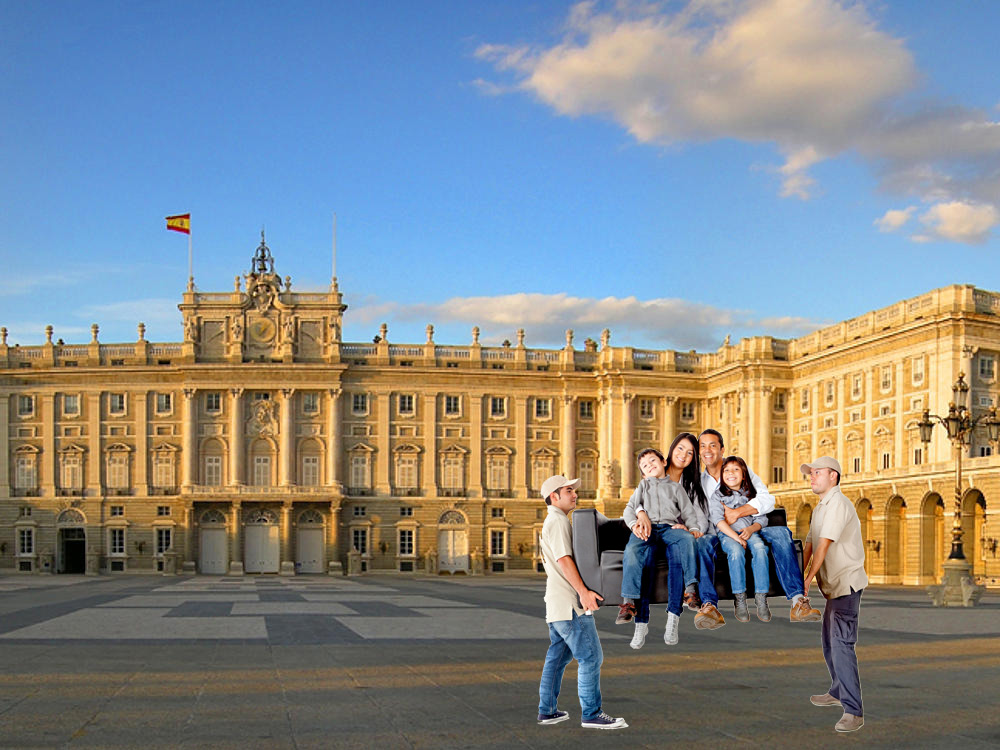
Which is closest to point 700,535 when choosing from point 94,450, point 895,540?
point 895,540

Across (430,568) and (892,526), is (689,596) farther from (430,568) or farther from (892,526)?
(430,568)

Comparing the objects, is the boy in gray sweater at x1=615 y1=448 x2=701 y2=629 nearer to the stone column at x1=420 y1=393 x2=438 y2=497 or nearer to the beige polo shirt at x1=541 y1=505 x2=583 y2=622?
the beige polo shirt at x1=541 y1=505 x2=583 y2=622

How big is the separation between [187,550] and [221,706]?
270 feet

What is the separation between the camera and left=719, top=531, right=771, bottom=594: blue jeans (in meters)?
7.91

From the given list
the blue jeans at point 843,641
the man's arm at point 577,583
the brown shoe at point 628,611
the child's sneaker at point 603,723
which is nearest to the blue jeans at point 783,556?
the brown shoe at point 628,611

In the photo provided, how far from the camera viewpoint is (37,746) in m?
12.1

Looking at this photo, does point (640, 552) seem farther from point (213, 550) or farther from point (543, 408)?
point (543, 408)

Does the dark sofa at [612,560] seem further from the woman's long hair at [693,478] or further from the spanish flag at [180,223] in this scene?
the spanish flag at [180,223]

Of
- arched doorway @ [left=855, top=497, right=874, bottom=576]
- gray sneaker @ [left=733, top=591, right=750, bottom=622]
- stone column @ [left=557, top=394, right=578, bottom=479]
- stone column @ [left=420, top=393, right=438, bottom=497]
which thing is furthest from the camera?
stone column @ [left=557, top=394, right=578, bottom=479]

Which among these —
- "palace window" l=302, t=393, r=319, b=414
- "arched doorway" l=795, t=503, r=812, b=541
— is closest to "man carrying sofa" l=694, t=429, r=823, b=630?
"arched doorway" l=795, t=503, r=812, b=541

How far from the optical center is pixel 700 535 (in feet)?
26.5

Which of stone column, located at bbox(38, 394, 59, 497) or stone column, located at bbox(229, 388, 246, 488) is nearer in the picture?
stone column, located at bbox(229, 388, 246, 488)

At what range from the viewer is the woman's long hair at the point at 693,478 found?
8.16m

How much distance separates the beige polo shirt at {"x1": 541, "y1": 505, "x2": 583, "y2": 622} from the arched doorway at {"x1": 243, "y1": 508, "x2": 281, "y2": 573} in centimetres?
8600
